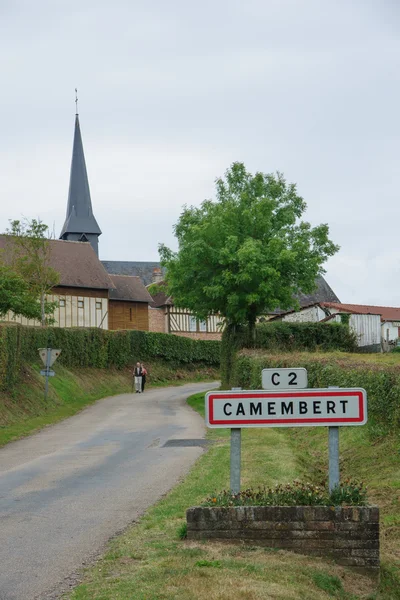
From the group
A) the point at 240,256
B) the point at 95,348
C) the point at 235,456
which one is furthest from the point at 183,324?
the point at 235,456

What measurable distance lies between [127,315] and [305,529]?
65.0m

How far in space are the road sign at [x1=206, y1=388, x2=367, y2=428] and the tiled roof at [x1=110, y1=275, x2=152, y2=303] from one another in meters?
62.7

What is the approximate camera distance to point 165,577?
7633 millimetres

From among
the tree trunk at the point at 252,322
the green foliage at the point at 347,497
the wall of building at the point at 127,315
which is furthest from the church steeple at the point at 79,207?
the green foliage at the point at 347,497

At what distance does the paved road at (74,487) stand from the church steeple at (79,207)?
61.3m

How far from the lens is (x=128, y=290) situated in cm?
7388

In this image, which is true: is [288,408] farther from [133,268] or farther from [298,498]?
[133,268]

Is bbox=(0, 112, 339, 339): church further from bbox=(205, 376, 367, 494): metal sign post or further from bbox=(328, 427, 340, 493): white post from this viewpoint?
bbox=(328, 427, 340, 493): white post

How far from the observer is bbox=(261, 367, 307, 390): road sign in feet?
30.7

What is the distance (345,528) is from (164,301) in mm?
67006

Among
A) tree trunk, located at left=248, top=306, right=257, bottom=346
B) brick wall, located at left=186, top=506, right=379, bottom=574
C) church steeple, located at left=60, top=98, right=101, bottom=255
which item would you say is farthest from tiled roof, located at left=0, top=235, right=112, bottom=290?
brick wall, located at left=186, top=506, right=379, bottom=574

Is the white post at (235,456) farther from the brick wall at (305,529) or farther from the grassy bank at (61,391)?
the grassy bank at (61,391)

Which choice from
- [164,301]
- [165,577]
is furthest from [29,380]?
[164,301]

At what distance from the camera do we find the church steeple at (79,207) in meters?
90.4
